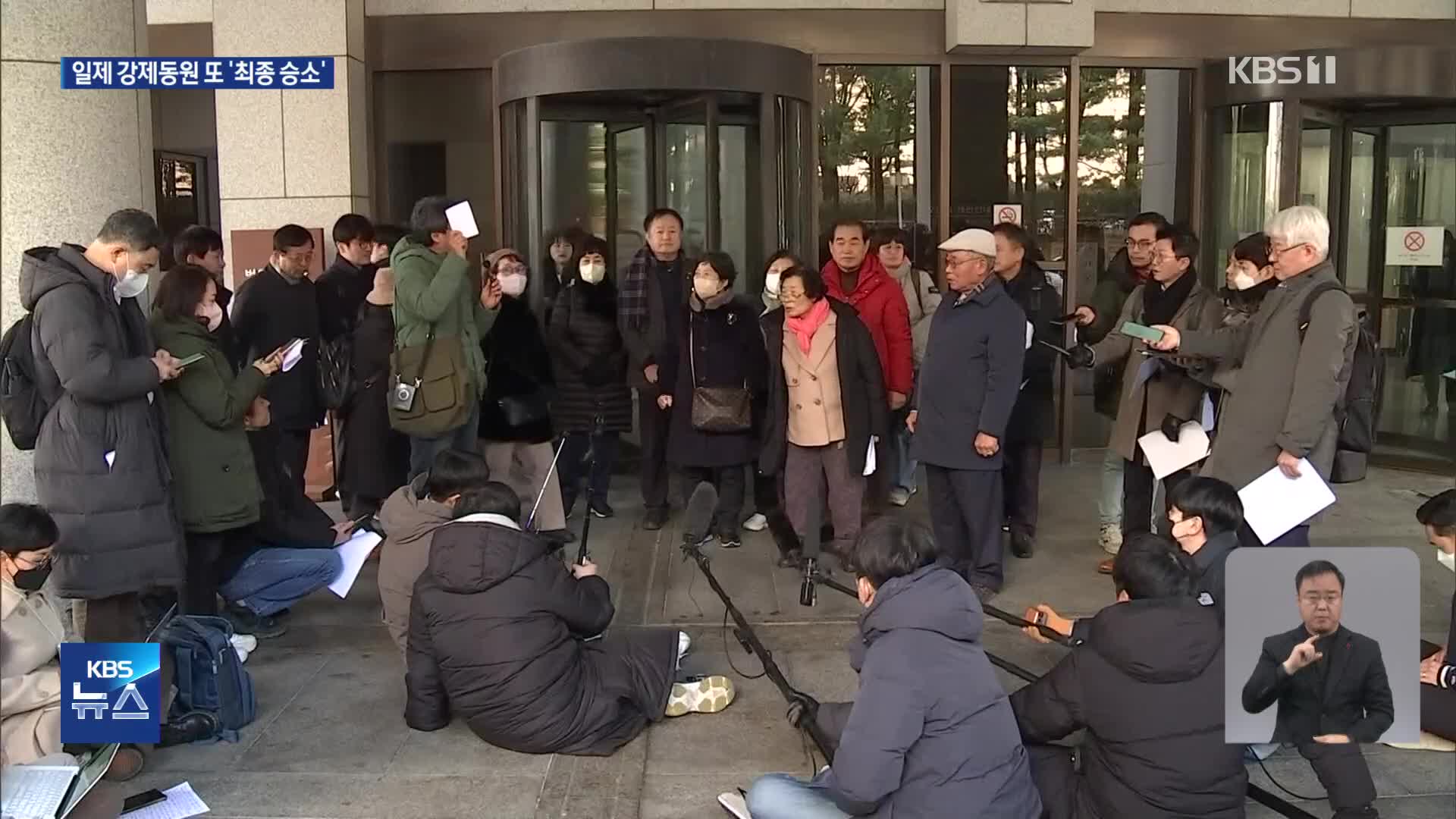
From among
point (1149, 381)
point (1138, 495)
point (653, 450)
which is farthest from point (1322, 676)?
point (653, 450)

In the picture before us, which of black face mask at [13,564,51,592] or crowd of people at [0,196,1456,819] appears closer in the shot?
crowd of people at [0,196,1456,819]

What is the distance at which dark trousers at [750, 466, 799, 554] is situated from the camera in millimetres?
6594

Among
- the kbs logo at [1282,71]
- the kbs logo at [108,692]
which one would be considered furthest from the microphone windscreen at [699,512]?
the kbs logo at [1282,71]

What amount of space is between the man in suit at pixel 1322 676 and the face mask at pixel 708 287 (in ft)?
15.1

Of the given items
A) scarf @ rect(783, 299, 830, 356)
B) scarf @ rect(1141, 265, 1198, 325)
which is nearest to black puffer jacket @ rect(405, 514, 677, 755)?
scarf @ rect(783, 299, 830, 356)

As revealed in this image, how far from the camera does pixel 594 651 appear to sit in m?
4.38

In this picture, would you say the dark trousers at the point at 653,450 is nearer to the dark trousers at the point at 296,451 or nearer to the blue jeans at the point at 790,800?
the dark trousers at the point at 296,451

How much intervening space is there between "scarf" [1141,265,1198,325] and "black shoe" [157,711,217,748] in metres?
4.25

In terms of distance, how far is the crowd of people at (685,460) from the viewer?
10.7 feet

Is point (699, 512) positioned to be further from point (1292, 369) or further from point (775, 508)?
point (1292, 369)

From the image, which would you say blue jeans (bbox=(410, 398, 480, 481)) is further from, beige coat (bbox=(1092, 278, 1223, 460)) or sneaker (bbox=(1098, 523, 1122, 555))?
sneaker (bbox=(1098, 523, 1122, 555))

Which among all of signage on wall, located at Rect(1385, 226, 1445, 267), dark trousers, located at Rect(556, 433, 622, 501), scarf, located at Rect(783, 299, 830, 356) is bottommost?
dark trousers, located at Rect(556, 433, 622, 501)

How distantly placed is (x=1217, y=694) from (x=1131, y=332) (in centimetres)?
200

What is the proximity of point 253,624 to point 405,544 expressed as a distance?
1299 mm
